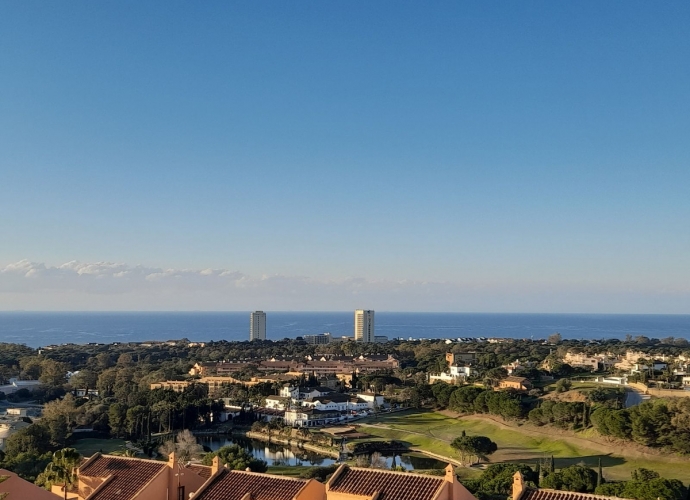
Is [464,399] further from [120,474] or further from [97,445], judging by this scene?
[120,474]

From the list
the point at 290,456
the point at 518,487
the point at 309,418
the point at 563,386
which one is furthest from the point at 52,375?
the point at 518,487

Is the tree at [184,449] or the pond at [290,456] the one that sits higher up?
the tree at [184,449]

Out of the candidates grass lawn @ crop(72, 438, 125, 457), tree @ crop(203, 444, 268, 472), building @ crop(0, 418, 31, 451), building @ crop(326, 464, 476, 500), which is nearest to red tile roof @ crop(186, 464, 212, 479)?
building @ crop(326, 464, 476, 500)

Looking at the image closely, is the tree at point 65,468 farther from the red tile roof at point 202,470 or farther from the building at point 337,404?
the building at point 337,404

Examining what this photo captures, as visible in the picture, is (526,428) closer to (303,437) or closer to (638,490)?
(303,437)

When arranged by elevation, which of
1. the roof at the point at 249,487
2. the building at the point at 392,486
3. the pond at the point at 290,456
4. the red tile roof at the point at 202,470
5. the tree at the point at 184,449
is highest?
the building at the point at 392,486

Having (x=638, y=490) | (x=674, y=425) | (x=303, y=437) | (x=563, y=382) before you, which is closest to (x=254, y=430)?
(x=303, y=437)

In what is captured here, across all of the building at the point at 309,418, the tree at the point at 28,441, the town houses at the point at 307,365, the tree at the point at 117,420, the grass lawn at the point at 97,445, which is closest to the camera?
the tree at the point at 28,441

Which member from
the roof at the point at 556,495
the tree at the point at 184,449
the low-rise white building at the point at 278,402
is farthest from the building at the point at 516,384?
the roof at the point at 556,495
